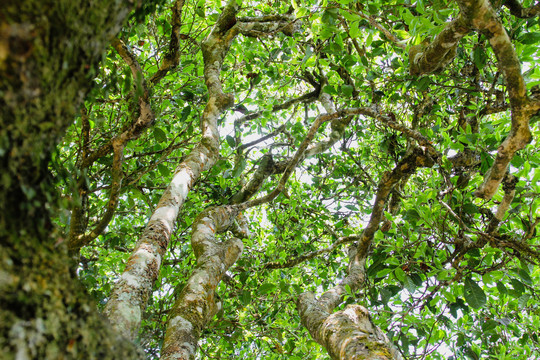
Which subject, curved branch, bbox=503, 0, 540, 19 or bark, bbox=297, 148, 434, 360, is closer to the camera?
bark, bbox=297, 148, 434, 360

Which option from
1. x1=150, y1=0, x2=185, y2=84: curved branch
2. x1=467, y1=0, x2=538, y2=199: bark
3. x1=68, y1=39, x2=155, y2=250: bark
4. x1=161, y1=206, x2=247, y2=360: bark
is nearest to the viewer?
x1=467, y1=0, x2=538, y2=199: bark

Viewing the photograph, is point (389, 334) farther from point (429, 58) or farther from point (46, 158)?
point (46, 158)

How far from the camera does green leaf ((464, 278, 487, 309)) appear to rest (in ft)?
8.65

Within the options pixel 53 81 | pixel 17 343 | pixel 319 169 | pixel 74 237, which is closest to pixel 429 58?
pixel 53 81

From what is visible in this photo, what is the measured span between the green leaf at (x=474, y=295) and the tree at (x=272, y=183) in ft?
0.04

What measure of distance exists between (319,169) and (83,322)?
5635mm

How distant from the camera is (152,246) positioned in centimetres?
199

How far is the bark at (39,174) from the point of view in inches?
20.0

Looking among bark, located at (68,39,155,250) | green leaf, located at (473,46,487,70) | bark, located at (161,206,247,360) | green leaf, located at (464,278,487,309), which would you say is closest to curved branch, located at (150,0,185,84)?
Answer: bark, located at (68,39,155,250)

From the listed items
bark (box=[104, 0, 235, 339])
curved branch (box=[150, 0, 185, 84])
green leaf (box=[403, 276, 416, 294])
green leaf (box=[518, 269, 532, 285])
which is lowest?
green leaf (box=[518, 269, 532, 285])

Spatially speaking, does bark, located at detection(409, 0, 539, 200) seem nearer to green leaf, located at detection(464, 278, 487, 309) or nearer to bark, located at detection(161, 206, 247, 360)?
green leaf, located at detection(464, 278, 487, 309)

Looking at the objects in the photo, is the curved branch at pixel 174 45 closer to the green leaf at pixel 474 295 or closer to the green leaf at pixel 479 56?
the green leaf at pixel 479 56

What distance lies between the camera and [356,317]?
245 centimetres

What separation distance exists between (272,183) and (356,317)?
11.4ft
